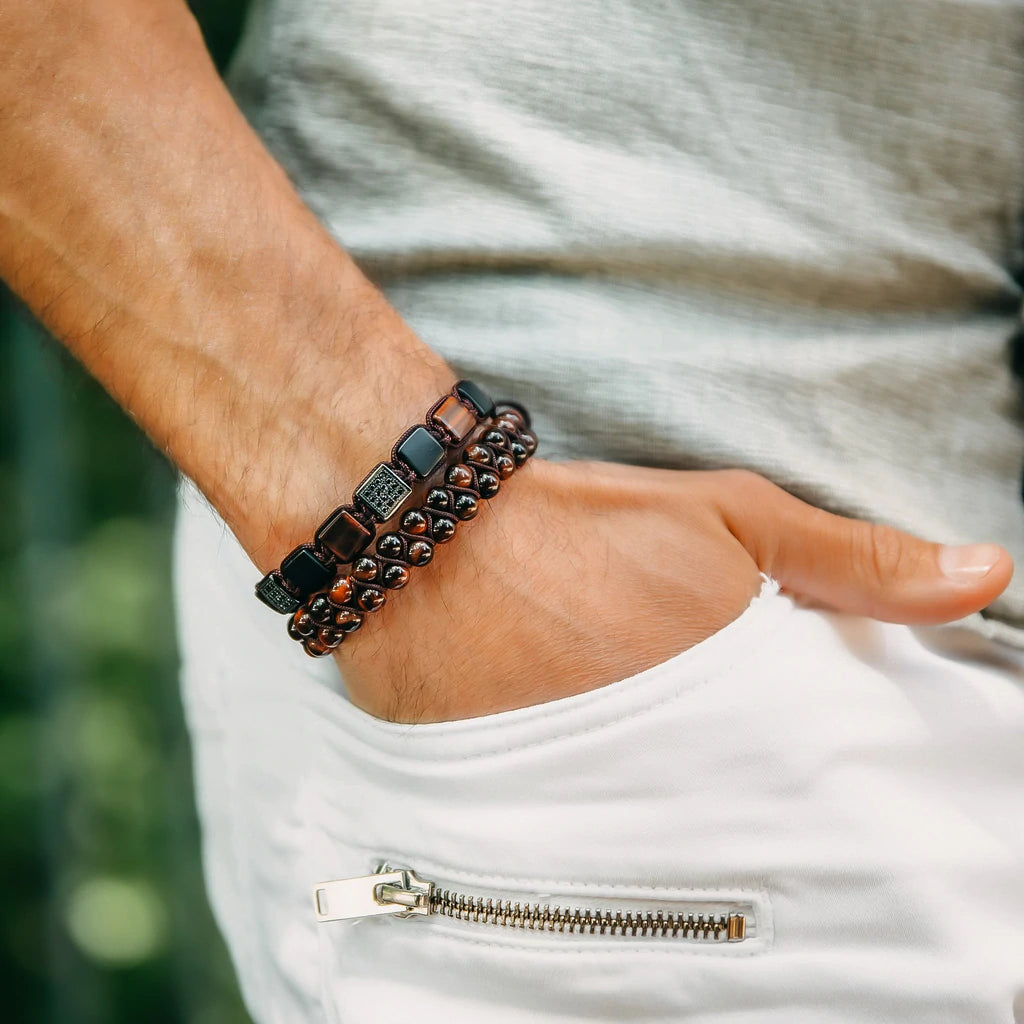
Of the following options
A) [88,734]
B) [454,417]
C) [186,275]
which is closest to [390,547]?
[454,417]

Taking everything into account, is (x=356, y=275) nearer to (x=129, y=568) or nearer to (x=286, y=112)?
(x=286, y=112)

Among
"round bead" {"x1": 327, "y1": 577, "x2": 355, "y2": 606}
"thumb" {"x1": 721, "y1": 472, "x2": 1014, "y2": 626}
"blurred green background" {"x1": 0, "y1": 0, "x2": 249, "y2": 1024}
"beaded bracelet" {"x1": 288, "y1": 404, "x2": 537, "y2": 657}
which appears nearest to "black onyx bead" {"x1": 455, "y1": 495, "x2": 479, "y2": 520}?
"beaded bracelet" {"x1": 288, "y1": 404, "x2": 537, "y2": 657}

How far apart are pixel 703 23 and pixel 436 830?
2.43 ft

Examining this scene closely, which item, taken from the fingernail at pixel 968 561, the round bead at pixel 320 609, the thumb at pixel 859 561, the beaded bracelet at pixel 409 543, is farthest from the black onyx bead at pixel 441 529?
the fingernail at pixel 968 561

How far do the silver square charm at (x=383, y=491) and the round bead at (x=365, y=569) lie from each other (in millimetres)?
38

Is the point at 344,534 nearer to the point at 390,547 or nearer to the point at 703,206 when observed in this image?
the point at 390,547

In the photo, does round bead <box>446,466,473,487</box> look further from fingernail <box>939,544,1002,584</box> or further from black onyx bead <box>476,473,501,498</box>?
fingernail <box>939,544,1002,584</box>

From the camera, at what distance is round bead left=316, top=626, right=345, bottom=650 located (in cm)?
69

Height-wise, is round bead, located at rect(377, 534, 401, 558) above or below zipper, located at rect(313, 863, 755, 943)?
above

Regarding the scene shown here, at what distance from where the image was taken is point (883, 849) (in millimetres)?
653

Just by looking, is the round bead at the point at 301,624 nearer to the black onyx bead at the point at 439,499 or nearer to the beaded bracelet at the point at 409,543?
the beaded bracelet at the point at 409,543

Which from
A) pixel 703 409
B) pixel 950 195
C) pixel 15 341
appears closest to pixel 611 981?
pixel 703 409

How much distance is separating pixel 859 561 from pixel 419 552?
372 mm

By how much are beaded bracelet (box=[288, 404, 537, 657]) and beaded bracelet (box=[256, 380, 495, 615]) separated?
0.05ft
